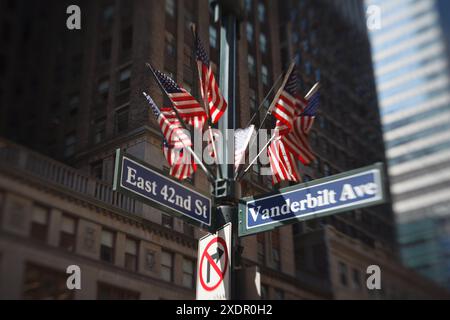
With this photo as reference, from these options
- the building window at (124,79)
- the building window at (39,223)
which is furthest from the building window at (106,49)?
the building window at (39,223)

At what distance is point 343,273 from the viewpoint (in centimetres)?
4278

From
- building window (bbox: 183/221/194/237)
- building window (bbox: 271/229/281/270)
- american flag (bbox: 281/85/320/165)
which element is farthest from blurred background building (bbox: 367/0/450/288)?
american flag (bbox: 281/85/320/165)

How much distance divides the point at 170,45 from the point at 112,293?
13.6m

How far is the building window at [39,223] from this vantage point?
649 inches

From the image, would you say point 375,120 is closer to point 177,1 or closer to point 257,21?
point 257,21

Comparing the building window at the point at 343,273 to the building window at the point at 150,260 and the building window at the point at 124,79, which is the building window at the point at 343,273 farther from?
the building window at the point at 124,79

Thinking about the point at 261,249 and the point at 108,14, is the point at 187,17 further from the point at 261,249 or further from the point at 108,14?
the point at 261,249

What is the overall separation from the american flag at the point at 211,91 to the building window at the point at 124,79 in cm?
1736

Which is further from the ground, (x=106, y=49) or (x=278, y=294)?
(x=106, y=49)

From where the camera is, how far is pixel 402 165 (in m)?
114

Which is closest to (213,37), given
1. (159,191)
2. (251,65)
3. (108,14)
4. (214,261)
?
(251,65)

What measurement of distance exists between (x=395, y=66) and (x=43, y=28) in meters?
96.1
